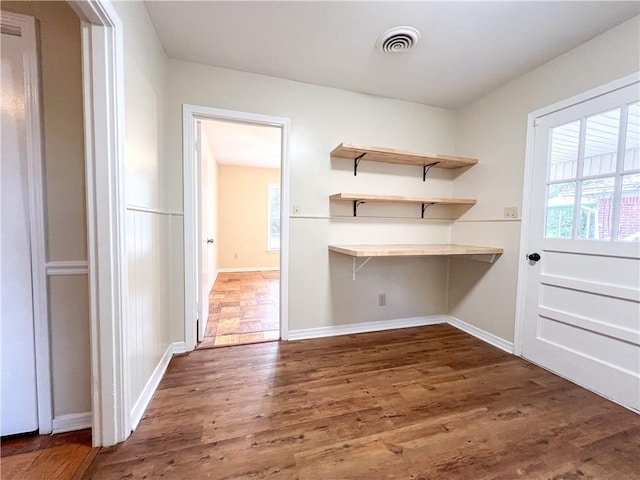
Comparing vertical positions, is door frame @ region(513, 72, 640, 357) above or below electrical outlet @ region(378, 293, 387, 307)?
above

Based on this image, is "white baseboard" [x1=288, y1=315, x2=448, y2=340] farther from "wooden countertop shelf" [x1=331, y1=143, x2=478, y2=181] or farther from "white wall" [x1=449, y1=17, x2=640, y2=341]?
"wooden countertop shelf" [x1=331, y1=143, x2=478, y2=181]

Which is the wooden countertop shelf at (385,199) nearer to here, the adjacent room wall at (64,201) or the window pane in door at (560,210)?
the window pane in door at (560,210)

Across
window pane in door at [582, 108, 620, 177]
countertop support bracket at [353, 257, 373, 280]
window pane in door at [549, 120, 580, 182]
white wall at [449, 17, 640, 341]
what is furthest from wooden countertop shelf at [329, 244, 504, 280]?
window pane in door at [582, 108, 620, 177]

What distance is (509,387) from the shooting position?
176 cm

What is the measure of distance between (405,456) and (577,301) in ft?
5.35

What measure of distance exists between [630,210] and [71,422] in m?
3.31

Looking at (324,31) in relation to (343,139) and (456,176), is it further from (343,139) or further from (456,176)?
(456,176)

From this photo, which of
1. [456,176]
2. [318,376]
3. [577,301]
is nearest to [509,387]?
[577,301]

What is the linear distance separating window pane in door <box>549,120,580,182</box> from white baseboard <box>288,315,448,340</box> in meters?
1.70

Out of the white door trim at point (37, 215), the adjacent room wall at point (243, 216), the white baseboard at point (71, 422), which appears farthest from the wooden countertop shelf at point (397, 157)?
the adjacent room wall at point (243, 216)

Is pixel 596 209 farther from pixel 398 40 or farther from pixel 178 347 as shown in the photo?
pixel 178 347

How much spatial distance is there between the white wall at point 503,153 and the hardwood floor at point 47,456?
2913mm

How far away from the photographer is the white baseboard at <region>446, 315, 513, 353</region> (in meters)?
2.29

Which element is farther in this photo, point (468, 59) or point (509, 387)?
point (468, 59)
